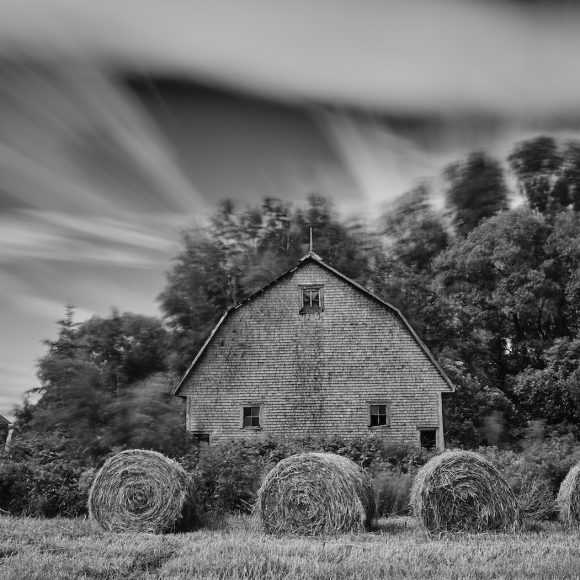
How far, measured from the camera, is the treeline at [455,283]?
33938 millimetres

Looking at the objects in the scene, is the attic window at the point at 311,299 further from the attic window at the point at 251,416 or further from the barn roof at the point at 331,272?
the attic window at the point at 251,416

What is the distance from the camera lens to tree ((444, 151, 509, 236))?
44.0 m

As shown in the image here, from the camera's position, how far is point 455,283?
39250 mm

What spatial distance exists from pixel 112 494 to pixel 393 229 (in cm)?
3557

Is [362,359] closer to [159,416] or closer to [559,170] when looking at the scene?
[159,416]

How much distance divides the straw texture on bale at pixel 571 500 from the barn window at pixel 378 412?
38.0 ft

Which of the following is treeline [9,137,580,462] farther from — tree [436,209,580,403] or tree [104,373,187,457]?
tree [104,373,187,457]

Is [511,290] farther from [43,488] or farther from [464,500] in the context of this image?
[43,488]

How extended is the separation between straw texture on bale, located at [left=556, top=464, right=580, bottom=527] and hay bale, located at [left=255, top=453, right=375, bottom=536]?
3.52 meters

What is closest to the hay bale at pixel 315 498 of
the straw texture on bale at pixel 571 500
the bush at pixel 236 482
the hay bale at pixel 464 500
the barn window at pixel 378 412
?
the hay bale at pixel 464 500

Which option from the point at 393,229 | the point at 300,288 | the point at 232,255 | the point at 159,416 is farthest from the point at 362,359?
the point at 393,229

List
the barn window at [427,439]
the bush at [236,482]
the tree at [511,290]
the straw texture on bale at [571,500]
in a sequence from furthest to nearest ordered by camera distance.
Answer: the tree at [511,290], the barn window at [427,439], the bush at [236,482], the straw texture on bale at [571,500]

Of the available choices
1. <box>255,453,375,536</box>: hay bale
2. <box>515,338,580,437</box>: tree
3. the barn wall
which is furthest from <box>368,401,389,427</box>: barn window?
<box>515,338,580,437</box>: tree

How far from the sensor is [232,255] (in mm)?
42062
